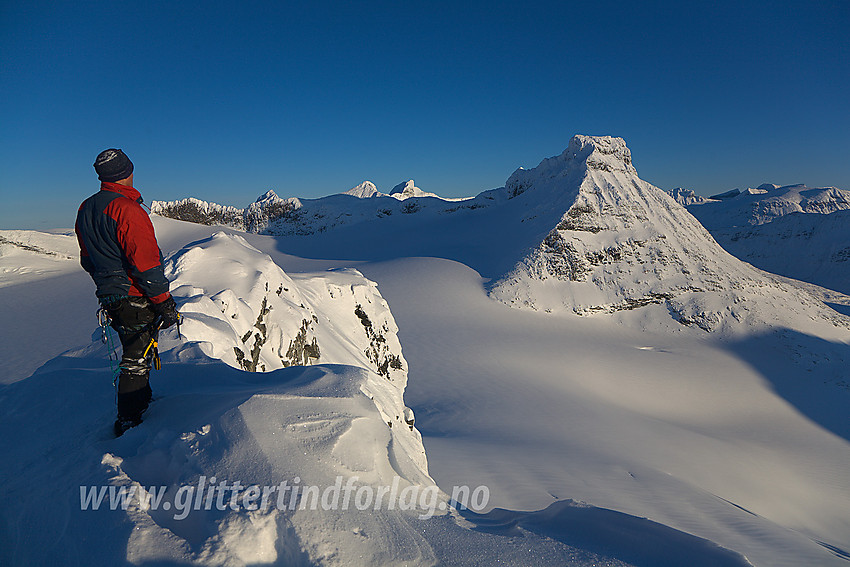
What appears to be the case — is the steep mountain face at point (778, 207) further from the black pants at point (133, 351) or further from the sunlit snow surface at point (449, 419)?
the black pants at point (133, 351)

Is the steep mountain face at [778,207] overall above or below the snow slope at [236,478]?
above

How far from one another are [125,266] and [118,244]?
0.18 meters

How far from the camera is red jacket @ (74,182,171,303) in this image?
2.83m

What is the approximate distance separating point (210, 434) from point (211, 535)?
74 cm

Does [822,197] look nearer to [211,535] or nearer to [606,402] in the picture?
[606,402]

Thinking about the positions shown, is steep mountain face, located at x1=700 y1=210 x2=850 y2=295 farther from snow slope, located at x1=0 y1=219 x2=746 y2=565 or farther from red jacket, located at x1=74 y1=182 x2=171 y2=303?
red jacket, located at x1=74 y1=182 x2=171 y2=303

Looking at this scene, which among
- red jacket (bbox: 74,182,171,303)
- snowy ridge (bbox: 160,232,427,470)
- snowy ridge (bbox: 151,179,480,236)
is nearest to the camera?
red jacket (bbox: 74,182,171,303)

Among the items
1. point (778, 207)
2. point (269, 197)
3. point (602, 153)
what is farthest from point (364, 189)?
point (778, 207)

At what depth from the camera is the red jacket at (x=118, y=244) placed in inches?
112

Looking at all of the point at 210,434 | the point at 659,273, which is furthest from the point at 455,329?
the point at 210,434

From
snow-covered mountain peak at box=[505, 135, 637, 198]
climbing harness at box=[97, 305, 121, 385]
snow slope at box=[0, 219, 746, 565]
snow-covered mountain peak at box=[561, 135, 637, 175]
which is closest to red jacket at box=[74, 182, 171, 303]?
climbing harness at box=[97, 305, 121, 385]

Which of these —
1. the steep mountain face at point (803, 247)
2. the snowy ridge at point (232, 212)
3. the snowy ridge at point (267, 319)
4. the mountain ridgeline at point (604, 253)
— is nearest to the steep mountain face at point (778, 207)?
the steep mountain face at point (803, 247)

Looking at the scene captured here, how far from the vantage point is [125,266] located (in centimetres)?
296

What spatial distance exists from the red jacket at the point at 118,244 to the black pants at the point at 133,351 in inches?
4.4
